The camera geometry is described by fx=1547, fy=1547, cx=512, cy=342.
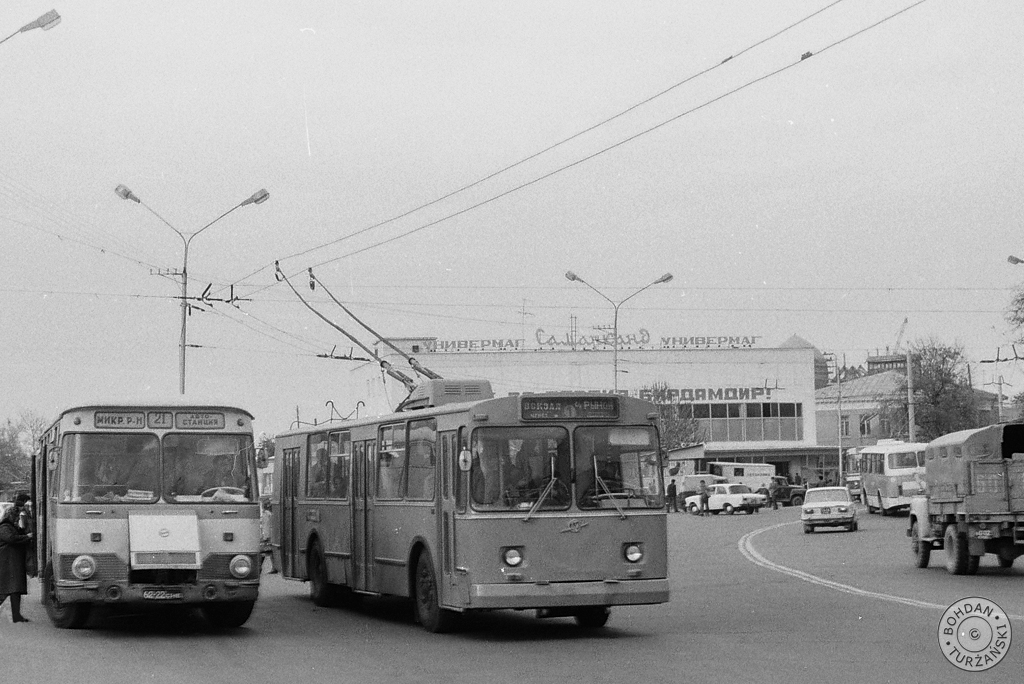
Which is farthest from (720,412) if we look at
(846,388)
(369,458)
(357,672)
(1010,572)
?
(357,672)

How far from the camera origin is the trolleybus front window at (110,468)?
16.6 m

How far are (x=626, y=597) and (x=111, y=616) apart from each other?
7.12 m

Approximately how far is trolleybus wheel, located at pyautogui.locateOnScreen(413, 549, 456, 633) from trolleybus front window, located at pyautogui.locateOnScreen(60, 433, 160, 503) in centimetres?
306

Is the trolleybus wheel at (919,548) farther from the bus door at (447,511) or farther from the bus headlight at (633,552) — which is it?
the bus door at (447,511)

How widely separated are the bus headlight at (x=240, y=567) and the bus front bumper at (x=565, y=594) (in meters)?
2.54

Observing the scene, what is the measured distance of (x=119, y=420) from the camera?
55.6 ft

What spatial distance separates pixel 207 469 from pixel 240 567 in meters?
1.19

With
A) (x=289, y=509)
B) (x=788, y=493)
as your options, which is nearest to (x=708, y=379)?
(x=788, y=493)

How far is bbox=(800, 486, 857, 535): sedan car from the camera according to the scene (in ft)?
151

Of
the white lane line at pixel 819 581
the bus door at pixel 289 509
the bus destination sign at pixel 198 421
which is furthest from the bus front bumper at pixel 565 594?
the bus door at pixel 289 509

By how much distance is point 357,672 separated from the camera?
13.1 metres

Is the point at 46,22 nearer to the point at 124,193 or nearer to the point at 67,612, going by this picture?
the point at 67,612

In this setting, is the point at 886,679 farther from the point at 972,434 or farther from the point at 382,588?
the point at 972,434

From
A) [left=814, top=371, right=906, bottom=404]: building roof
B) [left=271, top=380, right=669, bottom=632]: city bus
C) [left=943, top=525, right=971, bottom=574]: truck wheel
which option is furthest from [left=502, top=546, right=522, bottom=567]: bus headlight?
[left=814, top=371, right=906, bottom=404]: building roof
